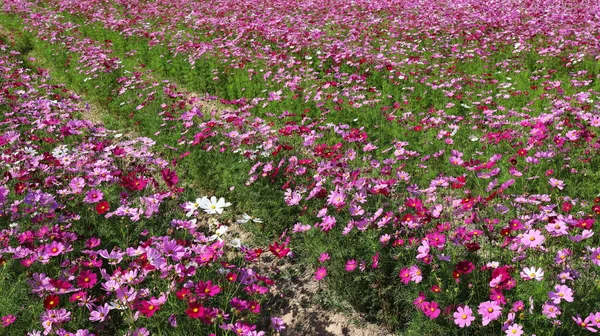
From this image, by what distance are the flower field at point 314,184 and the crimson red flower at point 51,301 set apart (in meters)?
0.01

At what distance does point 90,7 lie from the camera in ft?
48.5

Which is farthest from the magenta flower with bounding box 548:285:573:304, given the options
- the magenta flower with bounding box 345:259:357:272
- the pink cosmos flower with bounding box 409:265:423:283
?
the magenta flower with bounding box 345:259:357:272

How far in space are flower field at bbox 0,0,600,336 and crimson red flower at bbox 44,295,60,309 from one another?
0.01m

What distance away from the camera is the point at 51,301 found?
8.60ft

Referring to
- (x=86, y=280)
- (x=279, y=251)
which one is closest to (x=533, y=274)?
(x=279, y=251)

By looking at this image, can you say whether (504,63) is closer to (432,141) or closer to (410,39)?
(410,39)

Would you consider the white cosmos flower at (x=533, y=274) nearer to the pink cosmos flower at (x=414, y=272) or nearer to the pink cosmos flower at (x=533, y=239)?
the pink cosmos flower at (x=533, y=239)

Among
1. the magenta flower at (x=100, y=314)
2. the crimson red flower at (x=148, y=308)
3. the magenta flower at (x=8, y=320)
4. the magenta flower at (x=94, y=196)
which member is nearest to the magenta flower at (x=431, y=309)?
the crimson red flower at (x=148, y=308)

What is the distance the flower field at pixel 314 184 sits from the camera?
2.73 metres

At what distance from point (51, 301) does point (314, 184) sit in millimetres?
2170

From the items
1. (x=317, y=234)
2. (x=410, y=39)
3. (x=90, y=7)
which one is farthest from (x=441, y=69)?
(x=90, y=7)

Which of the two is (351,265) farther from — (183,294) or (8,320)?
(8,320)

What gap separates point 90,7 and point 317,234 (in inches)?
587

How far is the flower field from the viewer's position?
2.73 m
